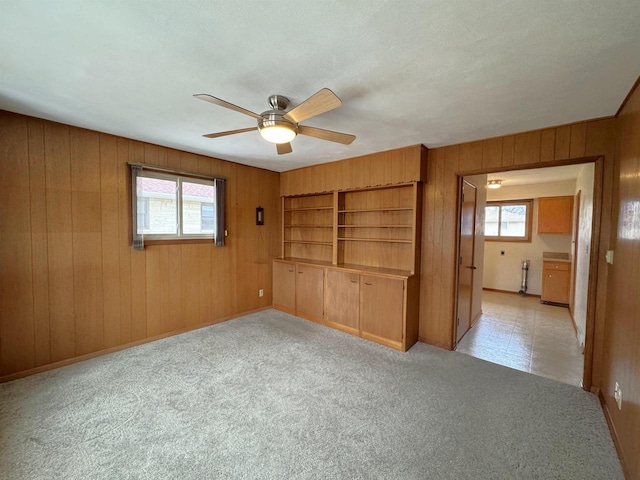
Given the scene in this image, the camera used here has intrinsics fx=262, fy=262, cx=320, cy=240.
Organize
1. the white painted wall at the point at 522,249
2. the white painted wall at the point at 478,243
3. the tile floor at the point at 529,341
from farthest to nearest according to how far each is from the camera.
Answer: the white painted wall at the point at 522,249 → the white painted wall at the point at 478,243 → the tile floor at the point at 529,341

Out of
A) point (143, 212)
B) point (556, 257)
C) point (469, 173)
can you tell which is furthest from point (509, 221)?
point (143, 212)

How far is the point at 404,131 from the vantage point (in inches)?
107

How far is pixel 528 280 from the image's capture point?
5.85m

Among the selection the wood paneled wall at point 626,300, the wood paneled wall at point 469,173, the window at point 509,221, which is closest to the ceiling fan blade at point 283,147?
the wood paneled wall at point 469,173

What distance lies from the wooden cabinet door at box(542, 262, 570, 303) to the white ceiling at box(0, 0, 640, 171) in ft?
12.9

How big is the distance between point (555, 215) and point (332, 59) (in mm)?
6187

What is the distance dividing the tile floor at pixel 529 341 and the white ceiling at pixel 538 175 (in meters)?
2.45

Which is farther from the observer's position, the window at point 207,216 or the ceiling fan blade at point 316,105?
the window at point 207,216

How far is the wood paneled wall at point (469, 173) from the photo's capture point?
2.32m

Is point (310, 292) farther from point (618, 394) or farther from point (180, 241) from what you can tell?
point (618, 394)

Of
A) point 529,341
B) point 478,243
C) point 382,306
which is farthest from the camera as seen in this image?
point 478,243

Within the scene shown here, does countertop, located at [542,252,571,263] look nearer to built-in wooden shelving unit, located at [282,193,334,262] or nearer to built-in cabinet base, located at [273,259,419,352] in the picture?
built-in cabinet base, located at [273,259,419,352]

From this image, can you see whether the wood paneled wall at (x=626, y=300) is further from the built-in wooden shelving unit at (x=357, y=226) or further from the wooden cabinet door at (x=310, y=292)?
the wooden cabinet door at (x=310, y=292)

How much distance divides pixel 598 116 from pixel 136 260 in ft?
16.1
